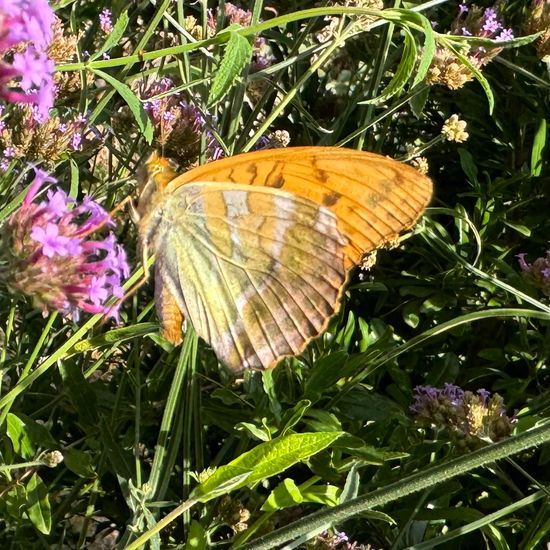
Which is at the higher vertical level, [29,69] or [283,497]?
[29,69]

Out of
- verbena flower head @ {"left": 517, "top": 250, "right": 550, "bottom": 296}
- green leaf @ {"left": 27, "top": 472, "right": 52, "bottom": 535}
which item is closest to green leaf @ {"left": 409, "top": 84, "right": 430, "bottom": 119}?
verbena flower head @ {"left": 517, "top": 250, "right": 550, "bottom": 296}

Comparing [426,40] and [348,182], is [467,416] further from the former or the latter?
[426,40]

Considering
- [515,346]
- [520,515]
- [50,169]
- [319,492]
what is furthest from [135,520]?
[515,346]

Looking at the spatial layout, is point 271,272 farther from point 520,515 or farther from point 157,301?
point 520,515

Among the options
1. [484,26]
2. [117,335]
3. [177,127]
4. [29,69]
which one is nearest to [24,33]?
[29,69]

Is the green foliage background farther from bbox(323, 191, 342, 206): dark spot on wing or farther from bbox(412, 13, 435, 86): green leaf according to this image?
bbox(323, 191, 342, 206): dark spot on wing

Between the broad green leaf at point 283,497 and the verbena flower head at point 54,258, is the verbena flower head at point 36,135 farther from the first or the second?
the broad green leaf at point 283,497
